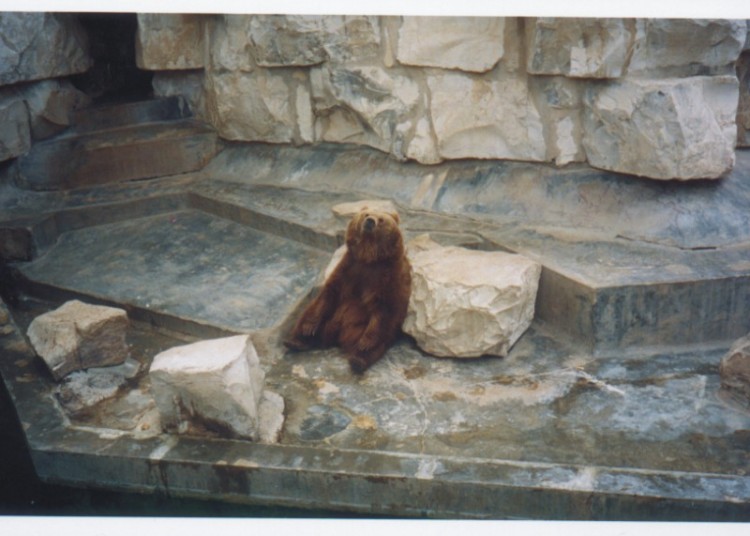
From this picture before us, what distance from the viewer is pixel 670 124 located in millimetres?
3918

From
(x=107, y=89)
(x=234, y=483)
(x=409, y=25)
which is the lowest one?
(x=234, y=483)

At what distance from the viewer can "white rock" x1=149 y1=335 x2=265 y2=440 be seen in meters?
3.17

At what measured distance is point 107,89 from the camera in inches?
223

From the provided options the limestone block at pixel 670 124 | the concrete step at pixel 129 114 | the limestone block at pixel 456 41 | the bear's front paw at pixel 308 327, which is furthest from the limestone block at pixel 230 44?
the limestone block at pixel 670 124

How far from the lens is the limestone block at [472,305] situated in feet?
12.1

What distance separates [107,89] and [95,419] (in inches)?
110

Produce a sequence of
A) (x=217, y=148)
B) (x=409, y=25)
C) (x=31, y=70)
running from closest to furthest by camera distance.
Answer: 1. (x=409, y=25)
2. (x=31, y=70)
3. (x=217, y=148)

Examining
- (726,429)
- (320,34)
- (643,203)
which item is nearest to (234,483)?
(726,429)

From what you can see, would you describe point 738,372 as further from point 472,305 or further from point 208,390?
point 208,390

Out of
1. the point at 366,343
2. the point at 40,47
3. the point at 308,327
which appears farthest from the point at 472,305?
the point at 40,47

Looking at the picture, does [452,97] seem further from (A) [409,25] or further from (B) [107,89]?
(B) [107,89]

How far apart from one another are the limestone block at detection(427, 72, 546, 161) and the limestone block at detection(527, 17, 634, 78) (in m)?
0.22

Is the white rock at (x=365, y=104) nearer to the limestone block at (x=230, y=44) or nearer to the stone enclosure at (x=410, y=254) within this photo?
the stone enclosure at (x=410, y=254)

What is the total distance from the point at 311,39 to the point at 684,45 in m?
1.90
